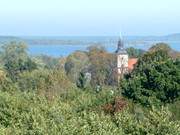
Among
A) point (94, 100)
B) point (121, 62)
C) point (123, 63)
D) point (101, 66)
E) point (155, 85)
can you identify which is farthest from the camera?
point (121, 62)

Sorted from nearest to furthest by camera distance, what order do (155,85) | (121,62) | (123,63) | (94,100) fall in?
(94,100)
(155,85)
(123,63)
(121,62)

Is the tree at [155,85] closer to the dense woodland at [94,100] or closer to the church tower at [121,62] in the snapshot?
the dense woodland at [94,100]

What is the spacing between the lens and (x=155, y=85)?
1916 inches

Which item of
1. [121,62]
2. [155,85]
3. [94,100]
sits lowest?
[121,62]

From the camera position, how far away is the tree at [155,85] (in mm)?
46531

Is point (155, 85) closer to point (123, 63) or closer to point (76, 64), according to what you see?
point (123, 63)

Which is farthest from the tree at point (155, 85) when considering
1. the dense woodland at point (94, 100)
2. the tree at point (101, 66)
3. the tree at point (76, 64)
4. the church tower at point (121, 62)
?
the tree at point (76, 64)

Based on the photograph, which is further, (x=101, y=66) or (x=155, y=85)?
(x=101, y=66)

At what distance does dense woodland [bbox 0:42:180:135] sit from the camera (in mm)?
24312

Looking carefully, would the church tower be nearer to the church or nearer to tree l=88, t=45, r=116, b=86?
the church

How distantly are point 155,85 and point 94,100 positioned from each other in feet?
27.2

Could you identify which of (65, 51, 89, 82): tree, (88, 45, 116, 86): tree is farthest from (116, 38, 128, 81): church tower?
(65, 51, 89, 82): tree

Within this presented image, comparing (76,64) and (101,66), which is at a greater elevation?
(101,66)

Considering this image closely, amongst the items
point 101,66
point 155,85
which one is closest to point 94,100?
point 155,85
